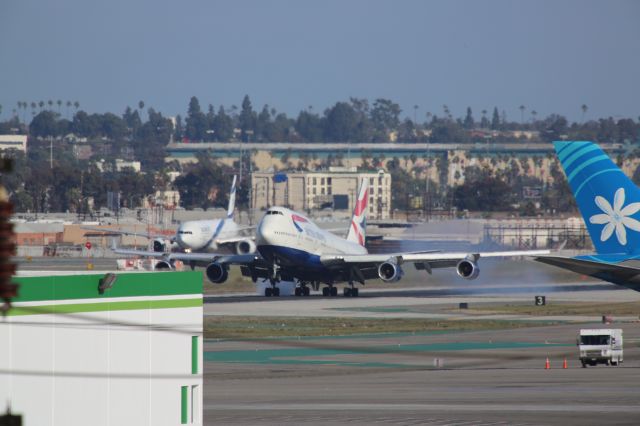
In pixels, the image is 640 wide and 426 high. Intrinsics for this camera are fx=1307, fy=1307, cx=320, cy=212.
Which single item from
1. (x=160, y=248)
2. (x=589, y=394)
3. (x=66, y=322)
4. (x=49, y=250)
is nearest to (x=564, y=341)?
(x=589, y=394)

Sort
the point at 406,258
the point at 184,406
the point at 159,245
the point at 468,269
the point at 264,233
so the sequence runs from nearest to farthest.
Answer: the point at 184,406 → the point at 264,233 → the point at 468,269 → the point at 406,258 → the point at 159,245

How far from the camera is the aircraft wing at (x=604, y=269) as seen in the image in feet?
126

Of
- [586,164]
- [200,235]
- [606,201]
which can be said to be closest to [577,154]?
[586,164]

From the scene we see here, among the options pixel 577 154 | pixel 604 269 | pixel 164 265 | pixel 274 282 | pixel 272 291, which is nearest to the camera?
pixel 604 269

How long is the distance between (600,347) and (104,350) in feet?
89.9

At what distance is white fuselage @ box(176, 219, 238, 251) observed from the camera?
124m

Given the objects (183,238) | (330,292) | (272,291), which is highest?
(183,238)

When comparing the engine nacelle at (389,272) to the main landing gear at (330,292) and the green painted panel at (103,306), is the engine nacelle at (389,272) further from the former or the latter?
the green painted panel at (103,306)

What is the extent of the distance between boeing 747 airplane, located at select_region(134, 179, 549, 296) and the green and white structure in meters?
56.3

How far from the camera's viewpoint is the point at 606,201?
42281 mm

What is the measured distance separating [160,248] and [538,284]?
3889 centimetres

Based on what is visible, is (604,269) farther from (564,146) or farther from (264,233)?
(264,233)

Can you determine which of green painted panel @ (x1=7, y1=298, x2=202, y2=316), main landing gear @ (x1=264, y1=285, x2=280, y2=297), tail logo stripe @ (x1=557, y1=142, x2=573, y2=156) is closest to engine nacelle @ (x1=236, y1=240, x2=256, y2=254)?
main landing gear @ (x1=264, y1=285, x2=280, y2=297)

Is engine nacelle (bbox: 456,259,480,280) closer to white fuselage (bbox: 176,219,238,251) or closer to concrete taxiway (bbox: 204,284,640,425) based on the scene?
concrete taxiway (bbox: 204,284,640,425)
